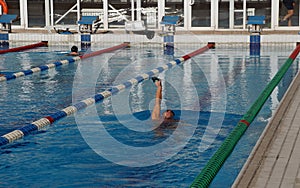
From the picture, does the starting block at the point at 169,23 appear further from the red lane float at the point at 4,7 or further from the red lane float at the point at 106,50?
the red lane float at the point at 4,7

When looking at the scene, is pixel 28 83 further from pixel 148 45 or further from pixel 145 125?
pixel 148 45

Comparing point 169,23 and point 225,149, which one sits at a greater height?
point 169,23

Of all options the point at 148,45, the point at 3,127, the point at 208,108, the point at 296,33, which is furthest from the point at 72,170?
the point at 296,33

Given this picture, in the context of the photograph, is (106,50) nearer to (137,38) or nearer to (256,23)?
(137,38)

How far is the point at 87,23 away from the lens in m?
18.0

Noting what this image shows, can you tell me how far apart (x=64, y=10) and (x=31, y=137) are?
42.6ft

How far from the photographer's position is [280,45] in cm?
1664

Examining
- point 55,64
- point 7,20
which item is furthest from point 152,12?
point 55,64

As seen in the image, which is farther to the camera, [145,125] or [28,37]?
[28,37]

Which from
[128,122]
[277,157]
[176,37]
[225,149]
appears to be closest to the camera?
[277,157]

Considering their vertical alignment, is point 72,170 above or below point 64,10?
below

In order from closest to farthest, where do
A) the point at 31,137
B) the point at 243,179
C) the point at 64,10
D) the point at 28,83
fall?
1. the point at 243,179
2. the point at 31,137
3. the point at 28,83
4. the point at 64,10

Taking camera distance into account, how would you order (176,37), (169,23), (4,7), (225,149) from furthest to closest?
(4,7) → (169,23) → (176,37) → (225,149)

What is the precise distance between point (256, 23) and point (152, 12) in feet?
11.9
